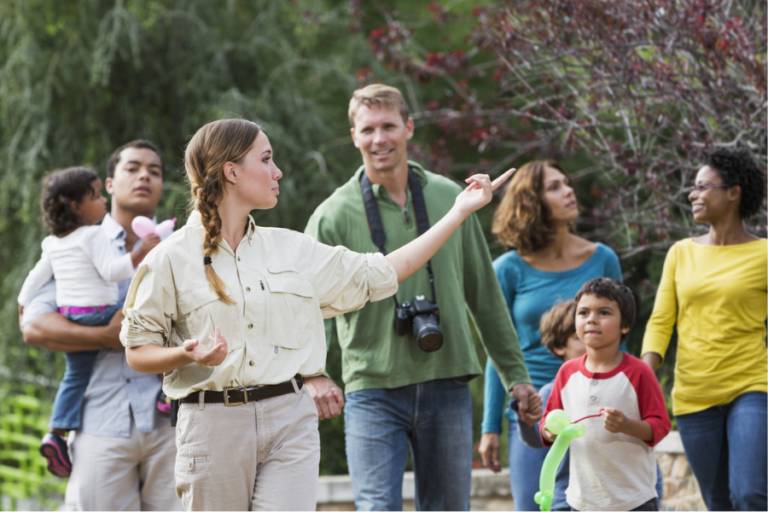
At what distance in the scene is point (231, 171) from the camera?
2.54 meters

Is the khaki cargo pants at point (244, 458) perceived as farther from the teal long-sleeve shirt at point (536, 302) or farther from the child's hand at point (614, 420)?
the teal long-sleeve shirt at point (536, 302)

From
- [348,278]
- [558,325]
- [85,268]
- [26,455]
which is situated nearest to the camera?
[348,278]

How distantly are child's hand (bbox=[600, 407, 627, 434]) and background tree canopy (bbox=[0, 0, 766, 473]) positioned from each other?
2.07m

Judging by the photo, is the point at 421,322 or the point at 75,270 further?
the point at 75,270

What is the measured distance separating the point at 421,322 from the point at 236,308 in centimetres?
101

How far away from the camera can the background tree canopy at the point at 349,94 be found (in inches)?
185

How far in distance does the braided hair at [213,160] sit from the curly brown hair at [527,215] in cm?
193

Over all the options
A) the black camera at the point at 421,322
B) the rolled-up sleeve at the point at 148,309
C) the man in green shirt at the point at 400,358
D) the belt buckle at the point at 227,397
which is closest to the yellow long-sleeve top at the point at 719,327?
the man in green shirt at the point at 400,358

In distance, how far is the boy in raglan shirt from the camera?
10.1 feet

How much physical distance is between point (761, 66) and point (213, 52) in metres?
4.41

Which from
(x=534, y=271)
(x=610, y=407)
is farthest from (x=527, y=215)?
(x=610, y=407)

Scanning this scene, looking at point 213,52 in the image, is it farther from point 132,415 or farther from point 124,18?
point 132,415

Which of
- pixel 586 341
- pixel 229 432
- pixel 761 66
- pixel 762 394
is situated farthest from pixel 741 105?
pixel 229 432

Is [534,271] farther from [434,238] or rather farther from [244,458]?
[244,458]
